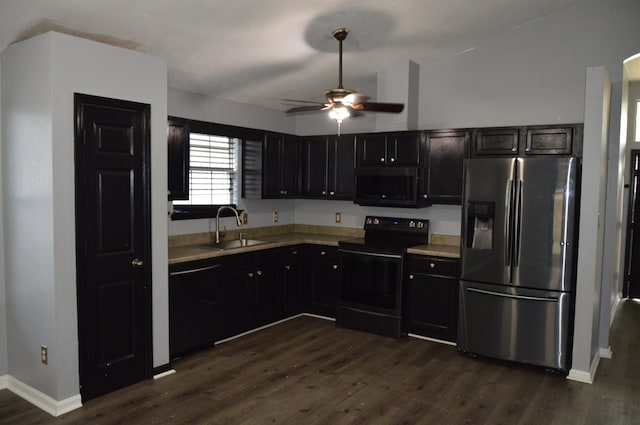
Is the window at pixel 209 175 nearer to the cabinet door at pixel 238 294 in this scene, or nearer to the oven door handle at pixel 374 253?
the cabinet door at pixel 238 294

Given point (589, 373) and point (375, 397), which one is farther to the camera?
point (589, 373)

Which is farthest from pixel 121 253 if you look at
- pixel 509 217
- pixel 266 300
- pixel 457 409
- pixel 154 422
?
pixel 509 217

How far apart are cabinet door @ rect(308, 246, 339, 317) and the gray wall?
2588 mm

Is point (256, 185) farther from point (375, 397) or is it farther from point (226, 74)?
point (375, 397)

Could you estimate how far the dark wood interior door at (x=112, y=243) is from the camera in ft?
10.6

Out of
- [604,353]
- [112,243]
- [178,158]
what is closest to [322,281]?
[178,158]

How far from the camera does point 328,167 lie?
5633mm

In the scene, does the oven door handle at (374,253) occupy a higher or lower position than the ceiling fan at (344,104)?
lower

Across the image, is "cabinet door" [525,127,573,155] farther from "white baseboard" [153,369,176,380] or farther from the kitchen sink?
"white baseboard" [153,369,176,380]

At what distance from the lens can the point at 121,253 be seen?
11.3ft

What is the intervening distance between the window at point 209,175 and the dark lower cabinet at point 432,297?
2.15 metres

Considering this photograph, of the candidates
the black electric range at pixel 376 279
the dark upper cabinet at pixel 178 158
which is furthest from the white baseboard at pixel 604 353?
the dark upper cabinet at pixel 178 158

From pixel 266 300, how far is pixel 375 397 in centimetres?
185

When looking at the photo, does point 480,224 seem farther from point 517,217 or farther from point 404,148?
point 404,148
